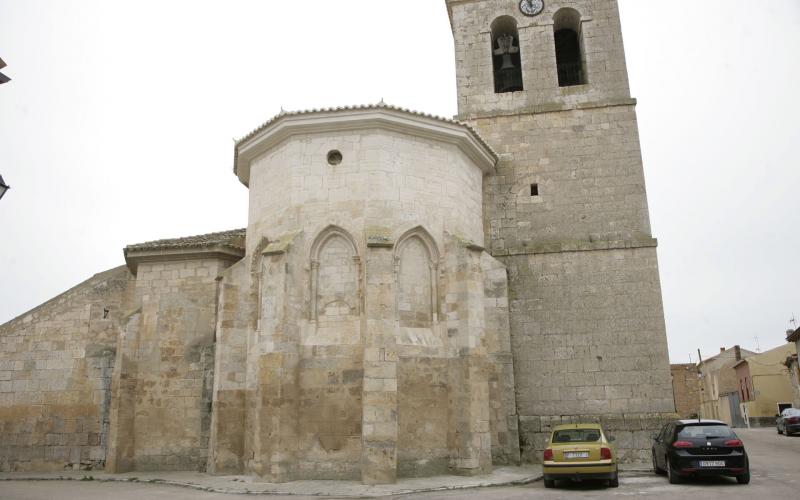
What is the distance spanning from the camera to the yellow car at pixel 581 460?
412 inches

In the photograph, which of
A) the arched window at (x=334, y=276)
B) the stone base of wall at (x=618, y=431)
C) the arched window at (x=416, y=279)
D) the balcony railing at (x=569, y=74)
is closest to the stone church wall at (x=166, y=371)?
the arched window at (x=334, y=276)

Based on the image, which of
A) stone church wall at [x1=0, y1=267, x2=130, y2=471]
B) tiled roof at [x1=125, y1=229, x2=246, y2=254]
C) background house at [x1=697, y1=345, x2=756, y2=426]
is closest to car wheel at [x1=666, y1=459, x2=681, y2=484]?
tiled roof at [x1=125, y1=229, x2=246, y2=254]

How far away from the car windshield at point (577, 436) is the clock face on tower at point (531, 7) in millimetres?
12253

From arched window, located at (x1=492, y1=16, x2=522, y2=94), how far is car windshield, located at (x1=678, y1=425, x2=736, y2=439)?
10605 mm

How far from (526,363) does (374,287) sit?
4.91m

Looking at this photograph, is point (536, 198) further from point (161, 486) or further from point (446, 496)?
point (161, 486)

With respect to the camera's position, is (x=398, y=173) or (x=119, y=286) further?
(x=119, y=286)

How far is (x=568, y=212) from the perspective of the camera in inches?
626

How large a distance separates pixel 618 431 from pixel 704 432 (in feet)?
10.3

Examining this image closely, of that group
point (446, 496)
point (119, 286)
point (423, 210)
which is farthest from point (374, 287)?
point (119, 286)

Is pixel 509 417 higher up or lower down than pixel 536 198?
lower down

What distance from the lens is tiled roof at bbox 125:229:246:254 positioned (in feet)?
50.4

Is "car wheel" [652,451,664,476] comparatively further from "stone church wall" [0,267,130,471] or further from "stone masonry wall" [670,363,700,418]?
"stone masonry wall" [670,363,700,418]

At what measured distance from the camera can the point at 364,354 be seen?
38.4ft
